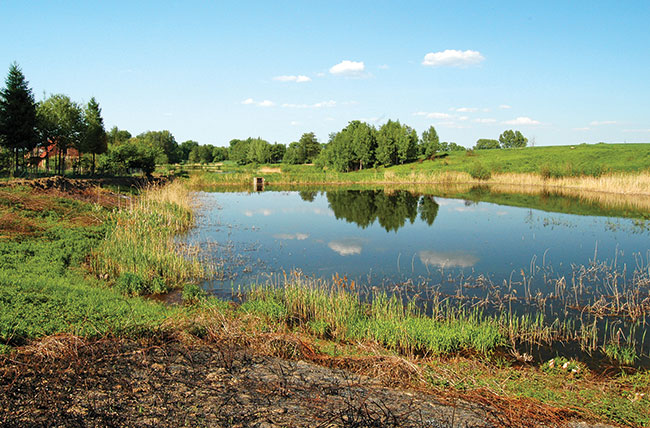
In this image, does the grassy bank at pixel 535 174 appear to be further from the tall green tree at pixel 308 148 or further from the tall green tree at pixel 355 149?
the tall green tree at pixel 308 148

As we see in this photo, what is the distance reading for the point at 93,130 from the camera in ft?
122

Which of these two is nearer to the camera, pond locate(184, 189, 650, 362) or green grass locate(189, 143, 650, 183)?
pond locate(184, 189, 650, 362)

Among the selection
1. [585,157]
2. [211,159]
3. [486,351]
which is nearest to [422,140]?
[585,157]

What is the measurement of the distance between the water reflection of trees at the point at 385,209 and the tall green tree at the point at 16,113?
73.3 ft

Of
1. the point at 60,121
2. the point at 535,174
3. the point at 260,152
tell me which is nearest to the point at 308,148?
the point at 260,152

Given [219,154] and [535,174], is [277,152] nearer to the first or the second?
[219,154]

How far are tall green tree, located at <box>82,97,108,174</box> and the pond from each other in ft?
54.9

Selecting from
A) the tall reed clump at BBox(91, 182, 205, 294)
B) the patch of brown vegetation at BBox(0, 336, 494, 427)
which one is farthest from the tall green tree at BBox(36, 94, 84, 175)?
the patch of brown vegetation at BBox(0, 336, 494, 427)

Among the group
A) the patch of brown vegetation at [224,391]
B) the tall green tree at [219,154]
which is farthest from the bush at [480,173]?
the tall green tree at [219,154]

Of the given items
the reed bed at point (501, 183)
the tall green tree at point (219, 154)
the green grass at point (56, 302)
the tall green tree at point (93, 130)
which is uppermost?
the tall green tree at point (219, 154)

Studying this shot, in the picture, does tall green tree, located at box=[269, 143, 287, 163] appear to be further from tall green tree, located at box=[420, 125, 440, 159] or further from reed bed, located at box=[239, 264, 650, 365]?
reed bed, located at box=[239, 264, 650, 365]

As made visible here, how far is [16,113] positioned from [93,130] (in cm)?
792

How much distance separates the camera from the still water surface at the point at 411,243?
12.4 m

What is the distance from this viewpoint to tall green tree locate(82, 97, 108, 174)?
36.8m
